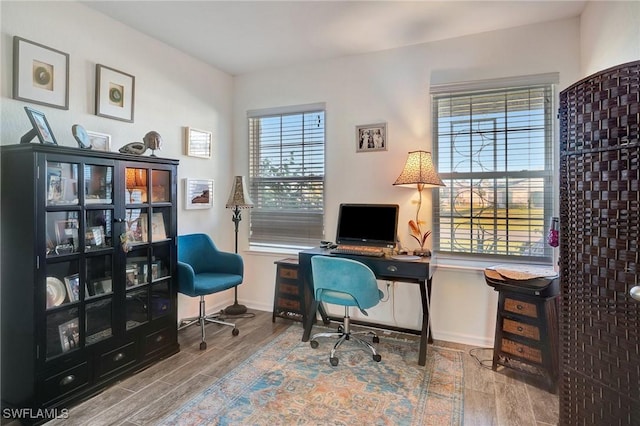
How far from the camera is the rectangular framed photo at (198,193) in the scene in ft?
10.9

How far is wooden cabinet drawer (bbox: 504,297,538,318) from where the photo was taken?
2.25 metres

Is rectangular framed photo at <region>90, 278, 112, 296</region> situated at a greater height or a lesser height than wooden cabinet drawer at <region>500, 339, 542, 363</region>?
greater

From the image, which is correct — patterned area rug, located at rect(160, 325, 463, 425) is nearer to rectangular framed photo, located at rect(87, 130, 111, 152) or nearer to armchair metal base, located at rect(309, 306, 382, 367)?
armchair metal base, located at rect(309, 306, 382, 367)

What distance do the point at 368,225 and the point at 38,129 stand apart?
2.40 meters

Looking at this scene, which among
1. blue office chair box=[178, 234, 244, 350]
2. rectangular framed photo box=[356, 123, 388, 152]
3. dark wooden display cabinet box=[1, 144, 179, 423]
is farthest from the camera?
rectangular framed photo box=[356, 123, 388, 152]

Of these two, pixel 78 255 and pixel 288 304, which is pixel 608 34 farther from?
pixel 78 255

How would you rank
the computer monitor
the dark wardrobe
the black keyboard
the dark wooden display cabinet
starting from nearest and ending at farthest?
1. the dark wardrobe
2. the dark wooden display cabinet
3. the black keyboard
4. the computer monitor

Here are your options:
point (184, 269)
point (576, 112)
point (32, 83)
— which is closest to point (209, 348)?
point (184, 269)

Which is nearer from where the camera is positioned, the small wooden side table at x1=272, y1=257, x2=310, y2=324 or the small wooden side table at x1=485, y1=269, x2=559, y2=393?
the small wooden side table at x1=485, y1=269, x2=559, y2=393

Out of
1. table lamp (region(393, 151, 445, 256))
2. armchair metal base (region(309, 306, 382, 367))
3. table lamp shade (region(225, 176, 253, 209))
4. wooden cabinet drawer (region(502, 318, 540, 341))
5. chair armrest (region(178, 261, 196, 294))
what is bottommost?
armchair metal base (region(309, 306, 382, 367))

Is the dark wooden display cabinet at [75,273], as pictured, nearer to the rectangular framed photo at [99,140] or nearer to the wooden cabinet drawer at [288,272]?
the rectangular framed photo at [99,140]

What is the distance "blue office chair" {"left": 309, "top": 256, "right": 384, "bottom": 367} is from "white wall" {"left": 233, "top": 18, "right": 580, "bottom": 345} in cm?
81

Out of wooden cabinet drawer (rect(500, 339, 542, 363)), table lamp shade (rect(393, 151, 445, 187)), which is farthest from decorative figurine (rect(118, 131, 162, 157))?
wooden cabinet drawer (rect(500, 339, 542, 363))

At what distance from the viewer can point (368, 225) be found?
9.75ft
